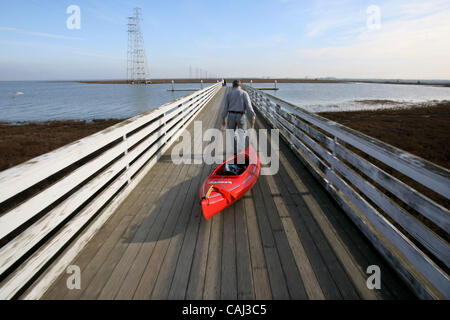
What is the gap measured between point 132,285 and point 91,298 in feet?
1.07

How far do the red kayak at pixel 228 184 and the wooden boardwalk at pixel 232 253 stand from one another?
0.25 meters

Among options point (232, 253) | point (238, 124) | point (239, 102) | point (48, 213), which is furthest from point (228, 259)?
point (239, 102)

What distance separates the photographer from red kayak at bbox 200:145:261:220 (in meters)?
2.92

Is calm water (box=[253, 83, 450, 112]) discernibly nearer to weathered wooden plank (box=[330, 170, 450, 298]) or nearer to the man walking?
the man walking

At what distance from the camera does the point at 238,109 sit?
487 cm

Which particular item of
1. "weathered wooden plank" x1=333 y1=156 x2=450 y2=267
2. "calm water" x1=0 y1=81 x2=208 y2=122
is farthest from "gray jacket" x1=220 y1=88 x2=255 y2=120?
"calm water" x1=0 y1=81 x2=208 y2=122

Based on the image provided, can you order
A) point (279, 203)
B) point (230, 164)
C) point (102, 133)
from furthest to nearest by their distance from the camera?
point (230, 164) < point (279, 203) < point (102, 133)

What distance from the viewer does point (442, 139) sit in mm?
12289

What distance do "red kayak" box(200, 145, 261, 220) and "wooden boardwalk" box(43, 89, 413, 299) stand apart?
0.25 m

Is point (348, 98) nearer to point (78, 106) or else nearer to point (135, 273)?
point (78, 106)

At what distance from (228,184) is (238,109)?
2.18 metres

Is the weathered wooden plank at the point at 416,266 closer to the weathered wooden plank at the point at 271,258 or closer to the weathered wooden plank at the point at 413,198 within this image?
the weathered wooden plank at the point at 413,198
